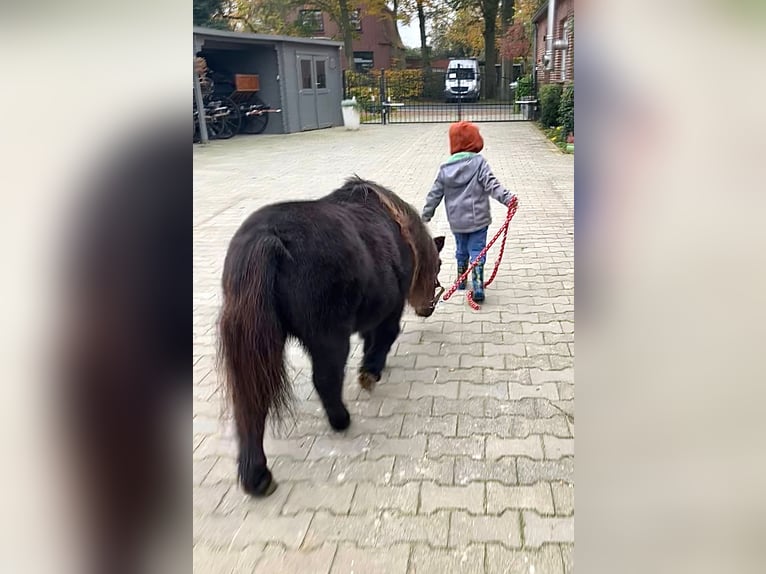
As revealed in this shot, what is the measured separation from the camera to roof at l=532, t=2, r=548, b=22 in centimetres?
90

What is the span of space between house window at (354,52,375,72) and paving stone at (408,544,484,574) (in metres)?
1.37

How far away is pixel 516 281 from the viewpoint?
4371mm

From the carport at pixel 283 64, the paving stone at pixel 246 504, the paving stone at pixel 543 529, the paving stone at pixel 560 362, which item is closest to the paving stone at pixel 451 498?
the paving stone at pixel 543 529

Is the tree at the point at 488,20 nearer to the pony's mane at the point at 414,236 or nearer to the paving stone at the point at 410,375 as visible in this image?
the pony's mane at the point at 414,236

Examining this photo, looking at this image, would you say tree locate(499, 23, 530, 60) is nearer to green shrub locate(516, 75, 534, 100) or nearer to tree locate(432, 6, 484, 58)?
tree locate(432, 6, 484, 58)

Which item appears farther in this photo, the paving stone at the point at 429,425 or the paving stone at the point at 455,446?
the paving stone at the point at 429,425

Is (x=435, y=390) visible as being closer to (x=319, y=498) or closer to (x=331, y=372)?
(x=331, y=372)

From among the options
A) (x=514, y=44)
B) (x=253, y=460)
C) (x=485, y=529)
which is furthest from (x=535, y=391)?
(x=514, y=44)

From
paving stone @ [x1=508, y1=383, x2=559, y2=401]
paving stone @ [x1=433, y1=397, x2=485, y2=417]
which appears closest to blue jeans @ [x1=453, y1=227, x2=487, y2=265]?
paving stone @ [x1=508, y1=383, x2=559, y2=401]

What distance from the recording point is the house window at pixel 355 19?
0.92 meters

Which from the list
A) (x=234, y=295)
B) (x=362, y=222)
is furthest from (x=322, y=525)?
(x=362, y=222)

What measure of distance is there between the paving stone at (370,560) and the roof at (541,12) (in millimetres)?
1475
